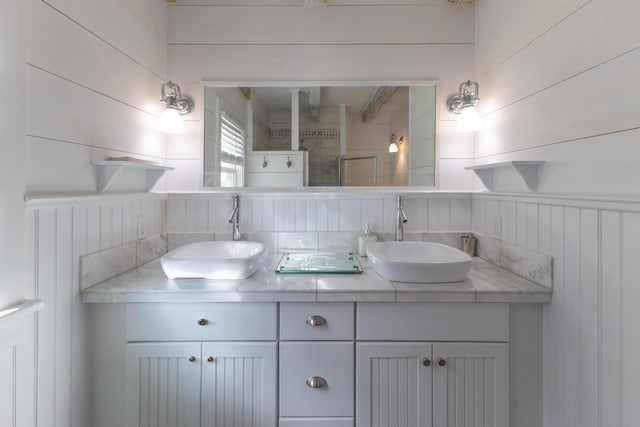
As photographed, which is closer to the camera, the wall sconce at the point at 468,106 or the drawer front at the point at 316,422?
the drawer front at the point at 316,422

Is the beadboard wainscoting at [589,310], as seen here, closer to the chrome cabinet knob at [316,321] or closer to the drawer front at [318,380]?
the drawer front at [318,380]

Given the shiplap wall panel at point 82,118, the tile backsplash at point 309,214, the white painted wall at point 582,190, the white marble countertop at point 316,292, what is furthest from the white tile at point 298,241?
the white painted wall at point 582,190

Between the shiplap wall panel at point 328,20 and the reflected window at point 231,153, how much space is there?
0.48 m

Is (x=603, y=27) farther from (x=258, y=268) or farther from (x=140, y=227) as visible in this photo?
(x=140, y=227)

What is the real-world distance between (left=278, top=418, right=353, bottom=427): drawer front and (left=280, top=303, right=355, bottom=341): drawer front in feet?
1.00

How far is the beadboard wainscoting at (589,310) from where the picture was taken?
82 cm

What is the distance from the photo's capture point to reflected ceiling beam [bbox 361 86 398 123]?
5.56ft

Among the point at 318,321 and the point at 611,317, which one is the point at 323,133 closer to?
the point at 318,321

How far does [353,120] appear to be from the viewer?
1.69 m

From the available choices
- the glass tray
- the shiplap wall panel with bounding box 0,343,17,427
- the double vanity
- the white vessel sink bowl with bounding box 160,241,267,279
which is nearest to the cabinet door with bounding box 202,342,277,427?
the double vanity

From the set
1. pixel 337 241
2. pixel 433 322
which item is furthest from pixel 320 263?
pixel 433 322

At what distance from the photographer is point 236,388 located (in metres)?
1.13

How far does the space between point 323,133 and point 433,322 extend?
3.69 feet

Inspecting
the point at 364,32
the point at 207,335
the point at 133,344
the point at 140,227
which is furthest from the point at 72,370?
the point at 364,32
